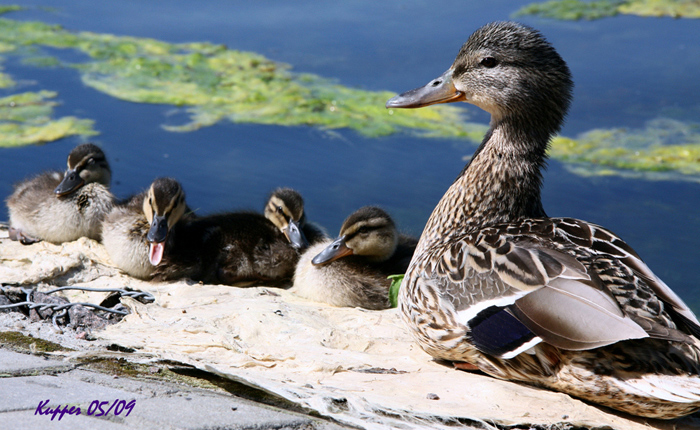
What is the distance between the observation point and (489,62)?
3689 mm

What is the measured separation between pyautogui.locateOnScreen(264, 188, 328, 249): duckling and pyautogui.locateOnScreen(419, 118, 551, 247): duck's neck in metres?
1.45

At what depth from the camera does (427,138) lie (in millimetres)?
7039

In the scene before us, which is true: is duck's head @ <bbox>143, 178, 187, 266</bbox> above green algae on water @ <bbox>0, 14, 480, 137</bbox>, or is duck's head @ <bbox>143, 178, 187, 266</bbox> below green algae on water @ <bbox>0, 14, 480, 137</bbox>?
below

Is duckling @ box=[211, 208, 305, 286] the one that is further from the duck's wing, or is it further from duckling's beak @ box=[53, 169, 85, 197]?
the duck's wing

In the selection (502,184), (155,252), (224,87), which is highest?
(224,87)

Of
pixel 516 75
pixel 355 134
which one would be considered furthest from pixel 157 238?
pixel 355 134

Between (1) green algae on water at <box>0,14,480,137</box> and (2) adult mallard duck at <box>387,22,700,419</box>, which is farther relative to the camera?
(1) green algae on water at <box>0,14,480,137</box>

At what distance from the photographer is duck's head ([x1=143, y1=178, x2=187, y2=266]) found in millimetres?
4648

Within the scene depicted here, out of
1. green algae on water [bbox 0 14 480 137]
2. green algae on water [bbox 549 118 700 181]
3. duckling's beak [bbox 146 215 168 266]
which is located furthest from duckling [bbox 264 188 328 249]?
green algae on water [bbox 549 118 700 181]

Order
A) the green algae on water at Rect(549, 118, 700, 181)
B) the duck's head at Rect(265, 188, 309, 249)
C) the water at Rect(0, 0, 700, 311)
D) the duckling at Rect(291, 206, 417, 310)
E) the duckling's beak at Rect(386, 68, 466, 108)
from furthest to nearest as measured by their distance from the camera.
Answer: the green algae on water at Rect(549, 118, 700, 181)
the water at Rect(0, 0, 700, 311)
the duck's head at Rect(265, 188, 309, 249)
the duckling at Rect(291, 206, 417, 310)
the duckling's beak at Rect(386, 68, 466, 108)

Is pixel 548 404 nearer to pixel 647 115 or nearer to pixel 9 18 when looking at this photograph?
pixel 647 115

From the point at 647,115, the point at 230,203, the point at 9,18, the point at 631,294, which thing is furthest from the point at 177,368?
the point at 9,18

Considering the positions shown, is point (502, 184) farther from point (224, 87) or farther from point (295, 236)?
point (224, 87)

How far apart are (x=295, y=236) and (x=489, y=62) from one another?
73.5 inches
